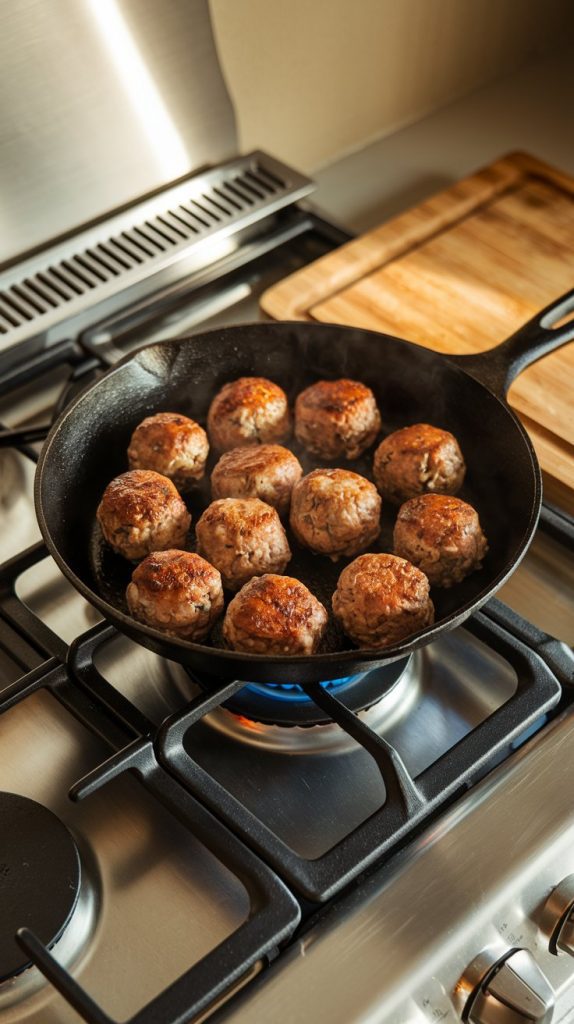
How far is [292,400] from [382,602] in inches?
15.8

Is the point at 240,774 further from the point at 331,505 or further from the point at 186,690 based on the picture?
the point at 331,505

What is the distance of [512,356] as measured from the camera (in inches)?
45.3

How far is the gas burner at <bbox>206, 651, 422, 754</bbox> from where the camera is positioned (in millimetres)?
977

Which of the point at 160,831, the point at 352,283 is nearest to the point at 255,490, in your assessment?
the point at 160,831

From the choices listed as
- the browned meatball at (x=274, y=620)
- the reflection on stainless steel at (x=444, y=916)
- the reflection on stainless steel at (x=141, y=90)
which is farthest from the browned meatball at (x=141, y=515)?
the reflection on stainless steel at (x=141, y=90)

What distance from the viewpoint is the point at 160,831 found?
900mm

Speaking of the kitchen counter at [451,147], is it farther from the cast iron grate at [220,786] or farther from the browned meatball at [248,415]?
the cast iron grate at [220,786]

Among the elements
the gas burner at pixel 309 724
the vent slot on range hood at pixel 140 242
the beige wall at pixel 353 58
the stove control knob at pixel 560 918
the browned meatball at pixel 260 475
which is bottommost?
the stove control knob at pixel 560 918

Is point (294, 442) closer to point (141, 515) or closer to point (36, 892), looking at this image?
point (141, 515)

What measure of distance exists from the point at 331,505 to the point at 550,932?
434mm

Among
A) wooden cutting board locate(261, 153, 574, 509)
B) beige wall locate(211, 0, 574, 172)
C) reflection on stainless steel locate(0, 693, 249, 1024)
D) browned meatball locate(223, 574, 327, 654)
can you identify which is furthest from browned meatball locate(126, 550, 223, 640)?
beige wall locate(211, 0, 574, 172)

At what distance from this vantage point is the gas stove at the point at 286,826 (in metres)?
0.78

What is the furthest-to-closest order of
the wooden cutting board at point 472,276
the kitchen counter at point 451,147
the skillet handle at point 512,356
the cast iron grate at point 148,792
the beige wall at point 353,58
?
the kitchen counter at point 451,147 < the beige wall at point 353,58 < the wooden cutting board at point 472,276 < the skillet handle at point 512,356 < the cast iron grate at point 148,792

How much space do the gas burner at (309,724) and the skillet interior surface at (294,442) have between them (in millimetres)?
51
